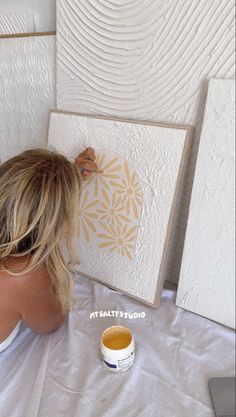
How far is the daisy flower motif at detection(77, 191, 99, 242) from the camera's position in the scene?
0.94 m

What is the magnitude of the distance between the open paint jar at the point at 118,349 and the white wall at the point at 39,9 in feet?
2.62

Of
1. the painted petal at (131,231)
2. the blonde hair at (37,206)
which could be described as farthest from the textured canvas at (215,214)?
the blonde hair at (37,206)

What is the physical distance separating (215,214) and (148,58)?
0.38 meters

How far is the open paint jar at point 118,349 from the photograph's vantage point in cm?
71

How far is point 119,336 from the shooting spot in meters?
0.76

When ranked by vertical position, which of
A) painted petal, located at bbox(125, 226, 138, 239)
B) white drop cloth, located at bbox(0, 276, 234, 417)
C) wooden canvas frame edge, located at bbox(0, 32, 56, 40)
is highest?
wooden canvas frame edge, located at bbox(0, 32, 56, 40)

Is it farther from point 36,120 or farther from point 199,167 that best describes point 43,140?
point 199,167

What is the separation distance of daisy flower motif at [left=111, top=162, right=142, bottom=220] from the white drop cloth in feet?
0.73

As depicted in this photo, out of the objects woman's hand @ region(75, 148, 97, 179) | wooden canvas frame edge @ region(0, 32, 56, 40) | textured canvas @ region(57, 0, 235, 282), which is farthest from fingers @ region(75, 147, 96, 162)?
wooden canvas frame edge @ region(0, 32, 56, 40)

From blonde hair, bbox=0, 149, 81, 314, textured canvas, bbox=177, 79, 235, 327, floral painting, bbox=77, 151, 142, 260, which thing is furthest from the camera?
floral painting, bbox=77, 151, 142, 260

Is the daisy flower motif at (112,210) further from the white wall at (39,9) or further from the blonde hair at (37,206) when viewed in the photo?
the white wall at (39,9)

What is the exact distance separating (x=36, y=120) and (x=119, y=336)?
68cm

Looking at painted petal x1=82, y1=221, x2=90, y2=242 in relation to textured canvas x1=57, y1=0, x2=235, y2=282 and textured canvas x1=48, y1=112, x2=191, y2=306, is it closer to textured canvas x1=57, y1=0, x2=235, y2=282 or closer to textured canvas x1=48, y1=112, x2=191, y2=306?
textured canvas x1=48, y1=112, x2=191, y2=306

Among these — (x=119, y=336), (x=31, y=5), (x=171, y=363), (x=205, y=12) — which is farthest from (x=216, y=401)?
(x=31, y=5)
